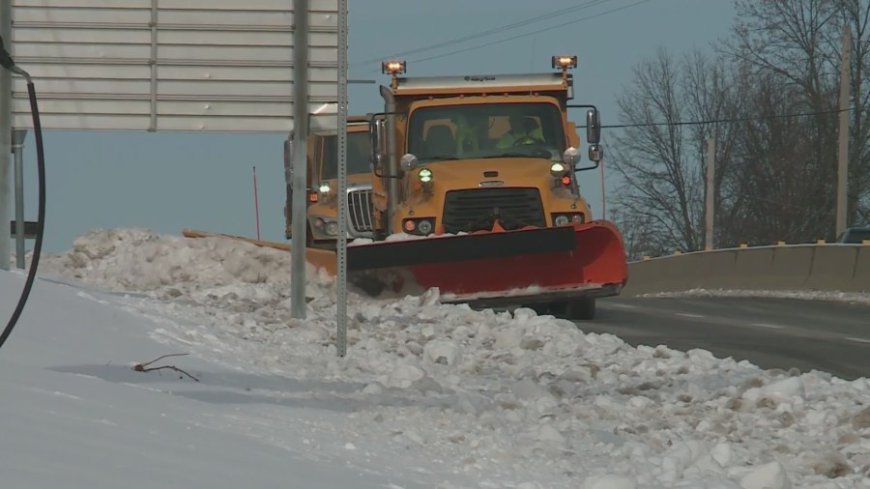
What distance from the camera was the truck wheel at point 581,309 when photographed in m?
18.4

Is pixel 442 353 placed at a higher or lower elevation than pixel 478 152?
lower

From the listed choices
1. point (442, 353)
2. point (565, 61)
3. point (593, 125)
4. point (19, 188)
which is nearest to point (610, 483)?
point (442, 353)

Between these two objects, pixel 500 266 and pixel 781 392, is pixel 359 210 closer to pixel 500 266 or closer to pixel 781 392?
pixel 500 266

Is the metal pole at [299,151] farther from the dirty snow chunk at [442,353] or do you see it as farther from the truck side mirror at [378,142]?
the truck side mirror at [378,142]

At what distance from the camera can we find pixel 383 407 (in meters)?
8.24

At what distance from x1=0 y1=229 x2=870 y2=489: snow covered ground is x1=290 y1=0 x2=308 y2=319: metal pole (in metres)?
0.39

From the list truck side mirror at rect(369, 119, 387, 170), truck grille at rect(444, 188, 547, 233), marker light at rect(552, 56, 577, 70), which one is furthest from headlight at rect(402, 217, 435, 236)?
marker light at rect(552, 56, 577, 70)

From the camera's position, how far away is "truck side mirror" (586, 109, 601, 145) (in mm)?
17438

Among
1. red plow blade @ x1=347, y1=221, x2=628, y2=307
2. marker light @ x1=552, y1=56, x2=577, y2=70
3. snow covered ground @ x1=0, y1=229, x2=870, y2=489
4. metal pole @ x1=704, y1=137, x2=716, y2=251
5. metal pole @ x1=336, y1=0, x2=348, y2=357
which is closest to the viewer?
snow covered ground @ x1=0, y1=229, x2=870, y2=489

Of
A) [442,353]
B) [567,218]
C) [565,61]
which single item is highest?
[565,61]

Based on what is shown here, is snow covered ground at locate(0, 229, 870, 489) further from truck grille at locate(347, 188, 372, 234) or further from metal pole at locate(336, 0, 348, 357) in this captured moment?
truck grille at locate(347, 188, 372, 234)

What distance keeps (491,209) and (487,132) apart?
36.8 inches

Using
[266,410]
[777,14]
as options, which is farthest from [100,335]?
[777,14]

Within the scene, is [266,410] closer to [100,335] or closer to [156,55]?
[100,335]
